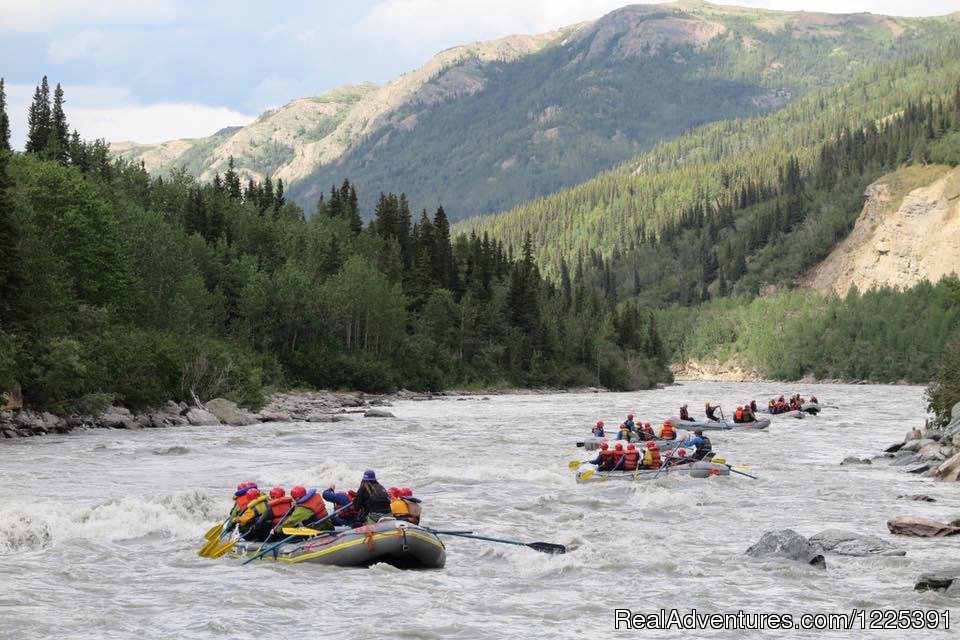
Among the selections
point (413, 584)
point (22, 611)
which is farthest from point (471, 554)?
point (22, 611)

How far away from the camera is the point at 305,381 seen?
84125 mm

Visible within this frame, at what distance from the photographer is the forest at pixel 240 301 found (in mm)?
49406

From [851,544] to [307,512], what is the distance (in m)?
11.2

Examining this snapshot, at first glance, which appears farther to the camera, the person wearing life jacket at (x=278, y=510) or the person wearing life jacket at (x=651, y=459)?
the person wearing life jacket at (x=651, y=459)

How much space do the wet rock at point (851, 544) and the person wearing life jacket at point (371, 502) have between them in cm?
869

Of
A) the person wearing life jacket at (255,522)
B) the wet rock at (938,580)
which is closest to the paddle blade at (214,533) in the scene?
the person wearing life jacket at (255,522)

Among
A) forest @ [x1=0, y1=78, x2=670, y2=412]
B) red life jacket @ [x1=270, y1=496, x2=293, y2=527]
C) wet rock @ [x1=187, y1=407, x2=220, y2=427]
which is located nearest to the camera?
red life jacket @ [x1=270, y1=496, x2=293, y2=527]

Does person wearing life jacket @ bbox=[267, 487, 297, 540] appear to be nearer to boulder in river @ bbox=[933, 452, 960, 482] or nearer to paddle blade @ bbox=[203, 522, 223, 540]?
paddle blade @ bbox=[203, 522, 223, 540]

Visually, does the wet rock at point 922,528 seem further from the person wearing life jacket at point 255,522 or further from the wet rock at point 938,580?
the person wearing life jacket at point 255,522

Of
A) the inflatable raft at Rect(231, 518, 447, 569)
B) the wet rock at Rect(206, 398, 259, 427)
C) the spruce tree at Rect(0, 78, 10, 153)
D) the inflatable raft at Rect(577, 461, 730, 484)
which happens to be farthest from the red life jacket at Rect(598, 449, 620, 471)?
the spruce tree at Rect(0, 78, 10, 153)

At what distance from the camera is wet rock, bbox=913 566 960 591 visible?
1716 centimetres

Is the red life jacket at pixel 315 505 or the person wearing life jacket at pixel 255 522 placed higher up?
the red life jacket at pixel 315 505

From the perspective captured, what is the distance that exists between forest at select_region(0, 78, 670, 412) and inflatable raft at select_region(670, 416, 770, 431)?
85.5ft

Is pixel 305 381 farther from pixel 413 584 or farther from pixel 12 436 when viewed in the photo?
pixel 413 584
